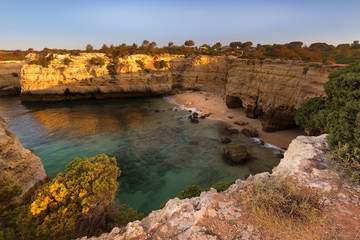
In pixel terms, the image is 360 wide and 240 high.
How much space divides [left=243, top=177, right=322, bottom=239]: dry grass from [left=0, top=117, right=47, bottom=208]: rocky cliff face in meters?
12.4

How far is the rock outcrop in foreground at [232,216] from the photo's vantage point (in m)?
4.62

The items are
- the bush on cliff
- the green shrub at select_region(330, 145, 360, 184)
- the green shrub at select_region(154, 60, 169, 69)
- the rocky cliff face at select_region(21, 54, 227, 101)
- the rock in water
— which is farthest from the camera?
the green shrub at select_region(154, 60, 169, 69)

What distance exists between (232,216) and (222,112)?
31.6 meters

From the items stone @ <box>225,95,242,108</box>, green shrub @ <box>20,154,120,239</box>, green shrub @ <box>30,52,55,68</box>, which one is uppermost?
green shrub @ <box>30,52,55,68</box>

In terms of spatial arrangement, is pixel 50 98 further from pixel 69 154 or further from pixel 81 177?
pixel 81 177

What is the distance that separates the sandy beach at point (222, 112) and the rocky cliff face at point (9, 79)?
55821 mm

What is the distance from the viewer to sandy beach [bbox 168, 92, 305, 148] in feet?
76.5

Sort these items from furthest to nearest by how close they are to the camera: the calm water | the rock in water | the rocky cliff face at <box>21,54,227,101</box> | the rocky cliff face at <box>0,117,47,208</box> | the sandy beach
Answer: the rocky cliff face at <box>21,54,227,101</box> < the sandy beach < the rock in water < the calm water < the rocky cliff face at <box>0,117,47,208</box>

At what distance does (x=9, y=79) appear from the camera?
55.8m

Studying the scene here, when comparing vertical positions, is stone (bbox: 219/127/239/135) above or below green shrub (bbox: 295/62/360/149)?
below

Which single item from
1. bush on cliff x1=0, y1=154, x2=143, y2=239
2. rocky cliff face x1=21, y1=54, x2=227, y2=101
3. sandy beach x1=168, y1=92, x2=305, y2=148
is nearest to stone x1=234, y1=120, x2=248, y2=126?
sandy beach x1=168, y1=92, x2=305, y2=148

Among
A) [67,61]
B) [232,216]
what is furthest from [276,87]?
[67,61]

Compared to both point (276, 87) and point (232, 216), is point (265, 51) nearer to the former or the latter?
point (276, 87)

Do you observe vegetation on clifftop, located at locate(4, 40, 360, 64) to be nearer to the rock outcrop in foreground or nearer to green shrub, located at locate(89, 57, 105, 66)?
green shrub, located at locate(89, 57, 105, 66)
